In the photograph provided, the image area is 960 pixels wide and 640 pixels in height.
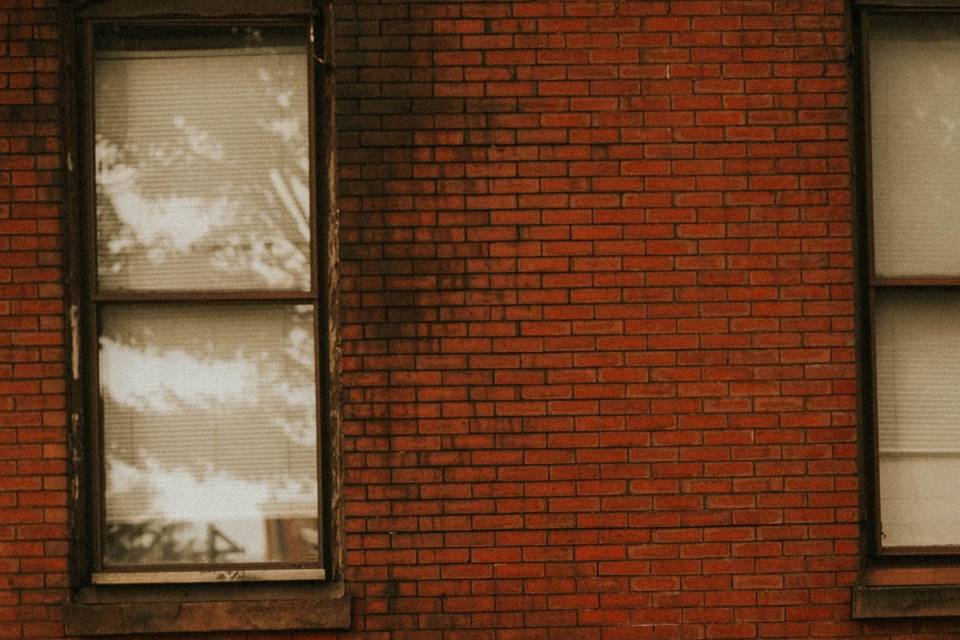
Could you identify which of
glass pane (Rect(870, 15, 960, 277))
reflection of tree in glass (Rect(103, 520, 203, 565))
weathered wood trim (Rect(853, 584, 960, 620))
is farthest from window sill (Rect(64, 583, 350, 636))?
glass pane (Rect(870, 15, 960, 277))

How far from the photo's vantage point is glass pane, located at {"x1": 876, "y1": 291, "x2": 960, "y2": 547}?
498cm

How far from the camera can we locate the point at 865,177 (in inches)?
196

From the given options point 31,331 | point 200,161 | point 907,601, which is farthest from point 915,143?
point 31,331

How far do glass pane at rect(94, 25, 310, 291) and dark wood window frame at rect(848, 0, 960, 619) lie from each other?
2.51m

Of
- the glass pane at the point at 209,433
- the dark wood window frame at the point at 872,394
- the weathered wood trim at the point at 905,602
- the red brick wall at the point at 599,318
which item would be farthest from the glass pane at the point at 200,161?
the weathered wood trim at the point at 905,602

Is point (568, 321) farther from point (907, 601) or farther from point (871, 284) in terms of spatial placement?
point (907, 601)

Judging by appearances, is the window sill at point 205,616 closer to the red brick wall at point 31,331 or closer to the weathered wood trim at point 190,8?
the red brick wall at point 31,331

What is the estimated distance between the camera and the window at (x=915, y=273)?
498 centimetres

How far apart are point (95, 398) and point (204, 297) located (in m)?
0.65

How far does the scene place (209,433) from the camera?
16.2ft

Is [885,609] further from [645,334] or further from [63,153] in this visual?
[63,153]

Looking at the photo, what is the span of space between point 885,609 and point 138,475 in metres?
3.33

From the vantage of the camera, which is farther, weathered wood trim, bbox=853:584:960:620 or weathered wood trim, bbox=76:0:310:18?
weathered wood trim, bbox=76:0:310:18

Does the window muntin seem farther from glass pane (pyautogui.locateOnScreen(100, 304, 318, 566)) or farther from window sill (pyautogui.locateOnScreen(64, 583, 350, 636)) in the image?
window sill (pyautogui.locateOnScreen(64, 583, 350, 636))
